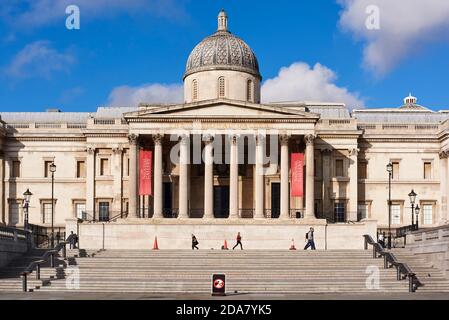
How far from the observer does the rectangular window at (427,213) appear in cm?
7162

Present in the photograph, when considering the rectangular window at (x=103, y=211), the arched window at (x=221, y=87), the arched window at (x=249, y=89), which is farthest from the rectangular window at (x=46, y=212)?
the arched window at (x=249, y=89)

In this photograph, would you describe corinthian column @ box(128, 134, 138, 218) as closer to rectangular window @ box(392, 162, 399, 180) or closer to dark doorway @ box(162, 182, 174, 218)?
dark doorway @ box(162, 182, 174, 218)

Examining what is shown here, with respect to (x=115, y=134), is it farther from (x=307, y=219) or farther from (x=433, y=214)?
(x=433, y=214)

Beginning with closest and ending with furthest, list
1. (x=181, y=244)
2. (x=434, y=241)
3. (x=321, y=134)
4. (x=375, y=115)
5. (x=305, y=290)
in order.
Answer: (x=305, y=290), (x=434, y=241), (x=181, y=244), (x=321, y=134), (x=375, y=115)

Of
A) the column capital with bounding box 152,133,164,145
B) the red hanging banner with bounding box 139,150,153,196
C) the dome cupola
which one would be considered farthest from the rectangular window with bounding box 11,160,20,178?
the dome cupola

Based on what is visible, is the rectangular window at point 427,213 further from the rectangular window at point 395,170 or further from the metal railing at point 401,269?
the metal railing at point 401,269

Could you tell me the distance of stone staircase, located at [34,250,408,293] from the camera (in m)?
39.7

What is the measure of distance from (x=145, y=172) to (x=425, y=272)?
25.9 m

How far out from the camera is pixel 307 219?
61.7 m

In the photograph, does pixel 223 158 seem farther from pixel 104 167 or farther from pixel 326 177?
pixel 104 167

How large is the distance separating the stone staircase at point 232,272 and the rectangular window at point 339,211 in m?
19.5

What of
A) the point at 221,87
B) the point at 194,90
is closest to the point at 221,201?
the point at 221,87

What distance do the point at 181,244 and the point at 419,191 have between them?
23.5 metres

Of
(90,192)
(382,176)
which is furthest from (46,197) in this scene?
(382,176)
